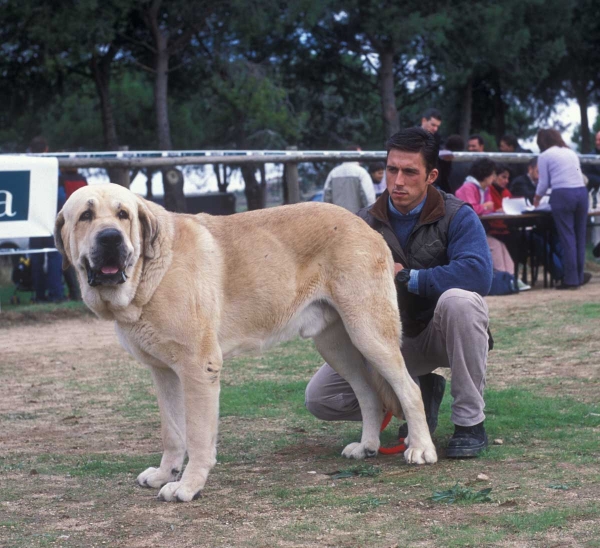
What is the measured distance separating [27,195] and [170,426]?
611 centimetres

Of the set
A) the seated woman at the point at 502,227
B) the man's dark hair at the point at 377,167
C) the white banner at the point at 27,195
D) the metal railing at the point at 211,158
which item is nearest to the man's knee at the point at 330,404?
the white banner at the point at 27,195

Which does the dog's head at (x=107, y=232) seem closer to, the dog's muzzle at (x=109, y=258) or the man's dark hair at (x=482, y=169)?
the dog's muzzle at (x=109, y=258)

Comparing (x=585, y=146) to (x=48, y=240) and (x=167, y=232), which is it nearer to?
(x=48, y=240)

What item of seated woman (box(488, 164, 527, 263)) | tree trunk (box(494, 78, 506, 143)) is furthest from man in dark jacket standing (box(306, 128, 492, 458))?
tree trunk (box(494, 78, 506, 143))

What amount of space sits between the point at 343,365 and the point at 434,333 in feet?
1.67

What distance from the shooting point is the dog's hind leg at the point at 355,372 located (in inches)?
183

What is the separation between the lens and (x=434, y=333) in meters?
4.59

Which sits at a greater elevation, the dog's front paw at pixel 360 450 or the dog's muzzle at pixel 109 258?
the dog's muzzle at pixel 109 258

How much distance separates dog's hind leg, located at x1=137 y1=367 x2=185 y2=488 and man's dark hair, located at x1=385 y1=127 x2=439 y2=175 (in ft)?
5.41

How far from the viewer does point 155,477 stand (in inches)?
165

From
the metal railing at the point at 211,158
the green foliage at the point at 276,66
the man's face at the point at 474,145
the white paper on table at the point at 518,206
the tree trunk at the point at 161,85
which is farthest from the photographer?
the tree trunk at the point at 161,85

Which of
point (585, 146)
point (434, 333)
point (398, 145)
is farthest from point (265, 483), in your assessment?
point (585, 146)

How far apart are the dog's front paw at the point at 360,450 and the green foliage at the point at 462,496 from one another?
2.82 ft

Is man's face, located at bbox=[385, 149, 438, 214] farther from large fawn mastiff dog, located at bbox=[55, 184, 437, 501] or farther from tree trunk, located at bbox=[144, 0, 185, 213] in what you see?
tree trunk, located at bbox=[144, 0, 185, 213]
